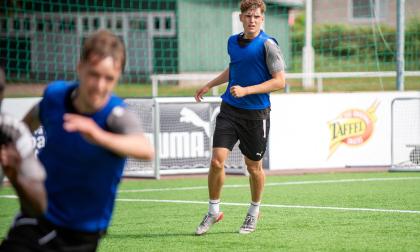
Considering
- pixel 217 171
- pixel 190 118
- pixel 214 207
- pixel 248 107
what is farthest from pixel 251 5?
pixel 190 118

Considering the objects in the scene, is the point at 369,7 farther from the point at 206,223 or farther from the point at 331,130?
the point at 206,223

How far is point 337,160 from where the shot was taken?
47.1ft

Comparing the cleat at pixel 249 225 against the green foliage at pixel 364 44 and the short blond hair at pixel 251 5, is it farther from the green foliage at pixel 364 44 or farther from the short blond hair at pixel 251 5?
the green foliage at pixel 364 44

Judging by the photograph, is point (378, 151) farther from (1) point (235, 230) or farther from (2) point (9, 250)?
(2) point (9, 250)

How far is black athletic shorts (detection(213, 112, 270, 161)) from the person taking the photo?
8484mm

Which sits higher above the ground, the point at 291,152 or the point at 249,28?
the point at 249,28

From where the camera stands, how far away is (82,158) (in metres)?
4.36

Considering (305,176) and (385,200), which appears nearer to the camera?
(385,200)

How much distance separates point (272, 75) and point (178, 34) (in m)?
21.8

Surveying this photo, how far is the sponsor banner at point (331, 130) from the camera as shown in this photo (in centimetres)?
1419

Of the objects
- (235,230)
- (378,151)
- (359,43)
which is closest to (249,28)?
(235,230)

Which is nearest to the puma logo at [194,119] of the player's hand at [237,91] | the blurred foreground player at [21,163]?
the player's hand at [237,91]

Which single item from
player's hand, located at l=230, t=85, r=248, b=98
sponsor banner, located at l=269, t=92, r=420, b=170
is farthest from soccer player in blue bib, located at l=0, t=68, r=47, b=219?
sponsor banner, located at l=269, t=92, r=420, b=170

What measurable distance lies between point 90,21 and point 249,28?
21.5 meters
